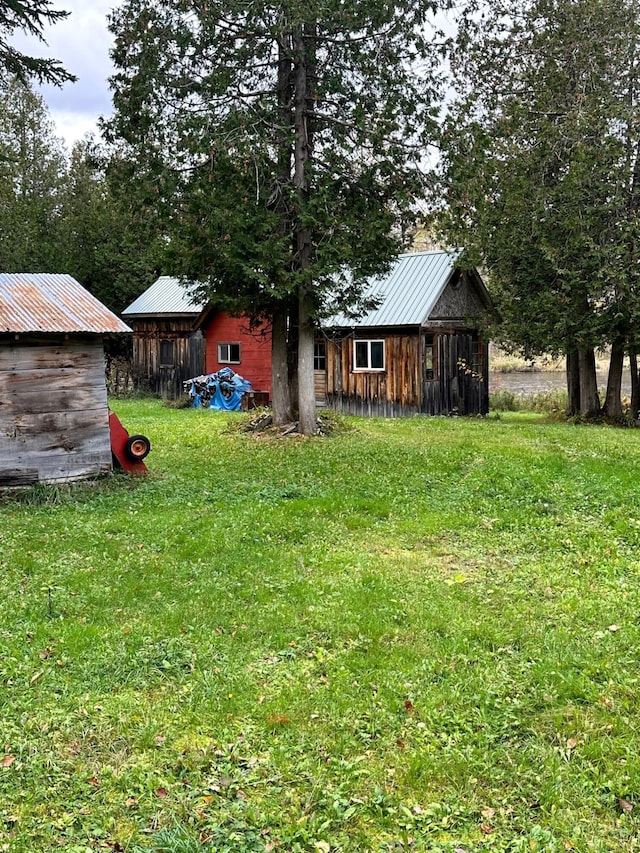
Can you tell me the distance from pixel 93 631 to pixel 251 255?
9469 millimetres

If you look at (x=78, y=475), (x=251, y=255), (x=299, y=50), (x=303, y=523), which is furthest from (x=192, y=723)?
(x=299, y=50)

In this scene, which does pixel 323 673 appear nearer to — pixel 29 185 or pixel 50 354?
pixel 50 354

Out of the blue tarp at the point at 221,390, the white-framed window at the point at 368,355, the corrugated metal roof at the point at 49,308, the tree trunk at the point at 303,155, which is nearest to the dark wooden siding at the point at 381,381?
the white-framed window at the point at 368,355

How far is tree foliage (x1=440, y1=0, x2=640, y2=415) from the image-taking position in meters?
17.8

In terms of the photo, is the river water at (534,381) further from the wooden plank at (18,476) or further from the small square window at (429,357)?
the wooden plank at (18,476)

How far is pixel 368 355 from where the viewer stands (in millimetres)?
22859

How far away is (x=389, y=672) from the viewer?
4723 millimetres

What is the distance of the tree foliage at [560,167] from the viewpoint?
1781 centimetres

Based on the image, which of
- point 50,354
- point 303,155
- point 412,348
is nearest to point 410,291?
point 412,348

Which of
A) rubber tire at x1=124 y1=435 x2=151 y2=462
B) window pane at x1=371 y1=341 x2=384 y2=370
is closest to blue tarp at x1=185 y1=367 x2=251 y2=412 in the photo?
window pane at x1=371 y1=341 x2=384 y2=370

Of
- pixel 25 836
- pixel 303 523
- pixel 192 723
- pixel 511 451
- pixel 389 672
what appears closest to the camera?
pixel 25 836

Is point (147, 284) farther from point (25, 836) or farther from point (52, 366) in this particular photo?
point (25, 836)

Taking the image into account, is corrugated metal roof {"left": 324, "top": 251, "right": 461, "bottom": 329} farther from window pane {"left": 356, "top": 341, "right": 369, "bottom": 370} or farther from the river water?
the river water

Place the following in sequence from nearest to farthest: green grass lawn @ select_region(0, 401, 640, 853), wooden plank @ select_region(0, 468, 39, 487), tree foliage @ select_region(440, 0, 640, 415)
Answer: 1. green grass lawn @ select_region(0, 401, 640, 853)
2. wooden plank @ select_region(0, 468, 39, 487)
3. tree foliage @ select_region(440, 0, 640, 415)
